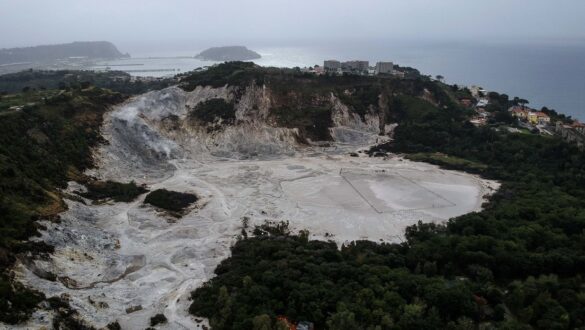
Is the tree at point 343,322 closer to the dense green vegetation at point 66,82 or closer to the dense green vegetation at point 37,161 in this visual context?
the dense green vegetation at point 37,161

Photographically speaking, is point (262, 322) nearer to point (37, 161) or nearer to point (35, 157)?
point (37, 161)

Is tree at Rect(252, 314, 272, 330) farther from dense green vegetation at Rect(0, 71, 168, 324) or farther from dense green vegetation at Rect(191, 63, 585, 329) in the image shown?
dense green vegetation at Rect(0, 71, 168, 324)

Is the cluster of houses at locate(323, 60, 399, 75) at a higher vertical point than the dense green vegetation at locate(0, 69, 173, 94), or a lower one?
higher

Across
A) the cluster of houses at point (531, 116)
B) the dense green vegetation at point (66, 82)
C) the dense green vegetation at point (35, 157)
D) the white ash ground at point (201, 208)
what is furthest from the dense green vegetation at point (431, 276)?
the dense green vegetation at point (66, 82)

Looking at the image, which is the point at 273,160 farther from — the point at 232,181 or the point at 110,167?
the point at 110,167

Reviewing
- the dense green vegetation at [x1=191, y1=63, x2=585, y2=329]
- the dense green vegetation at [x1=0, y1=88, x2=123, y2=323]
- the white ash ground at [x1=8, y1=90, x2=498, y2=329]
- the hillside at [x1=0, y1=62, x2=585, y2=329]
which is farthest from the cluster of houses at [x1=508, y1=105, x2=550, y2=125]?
the dense green vegetation at [x1=0, y1=88, x2=123, y2=323]

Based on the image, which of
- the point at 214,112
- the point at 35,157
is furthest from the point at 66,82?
the point at 35,157
